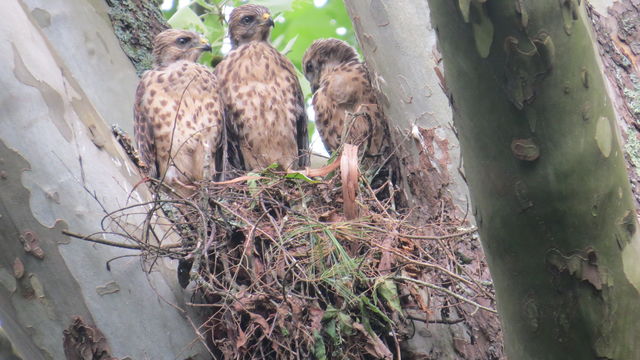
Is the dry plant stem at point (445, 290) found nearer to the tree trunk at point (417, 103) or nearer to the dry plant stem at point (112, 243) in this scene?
the tree trunk at point (417, 103)

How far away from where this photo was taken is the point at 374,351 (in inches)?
110

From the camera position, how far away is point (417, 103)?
11.3 ft

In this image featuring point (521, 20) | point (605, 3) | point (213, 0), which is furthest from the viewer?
point (213, 0)

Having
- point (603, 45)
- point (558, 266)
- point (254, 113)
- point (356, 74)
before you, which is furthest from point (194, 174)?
point (558, 266)

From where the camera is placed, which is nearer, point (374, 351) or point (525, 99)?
point (525, 99)

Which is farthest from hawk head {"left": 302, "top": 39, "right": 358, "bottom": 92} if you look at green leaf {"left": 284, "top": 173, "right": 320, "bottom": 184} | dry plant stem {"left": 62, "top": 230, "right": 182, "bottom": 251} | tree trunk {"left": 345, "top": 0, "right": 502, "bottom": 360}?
dry plant stem {"left": 62, "top": 230, "right": 182, "bottom": 251}

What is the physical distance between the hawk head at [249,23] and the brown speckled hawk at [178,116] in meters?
0.42

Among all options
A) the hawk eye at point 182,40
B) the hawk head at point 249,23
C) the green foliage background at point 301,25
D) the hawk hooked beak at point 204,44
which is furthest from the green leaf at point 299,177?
the green foliage background at point 301,25

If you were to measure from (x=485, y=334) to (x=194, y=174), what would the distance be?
1.88m

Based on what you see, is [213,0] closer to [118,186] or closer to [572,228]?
[118,186]

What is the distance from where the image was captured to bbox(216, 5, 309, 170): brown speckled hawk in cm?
454

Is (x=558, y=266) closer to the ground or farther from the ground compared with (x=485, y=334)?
farther from the ground

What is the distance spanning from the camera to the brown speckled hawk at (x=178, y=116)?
166 inches

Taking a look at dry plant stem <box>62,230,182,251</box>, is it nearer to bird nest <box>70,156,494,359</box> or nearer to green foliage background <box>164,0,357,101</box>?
bird nest <box>70,156,494,359</box>
